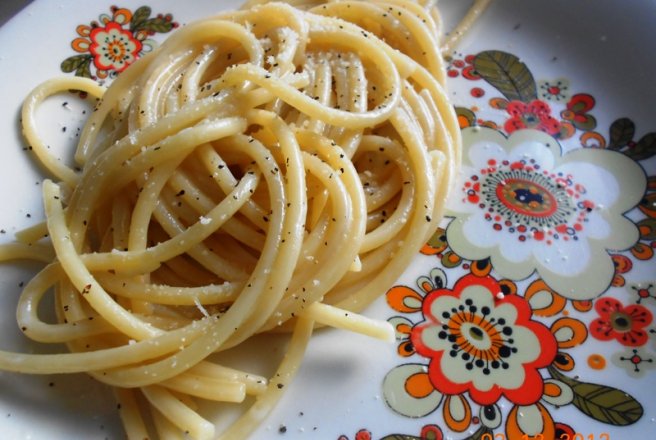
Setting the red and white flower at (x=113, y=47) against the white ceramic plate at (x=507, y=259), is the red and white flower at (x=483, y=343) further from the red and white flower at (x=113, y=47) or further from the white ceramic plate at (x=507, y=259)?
the red and white flower at (x=113, y=47)

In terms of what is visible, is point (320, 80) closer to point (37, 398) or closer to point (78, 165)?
point (78, 165)

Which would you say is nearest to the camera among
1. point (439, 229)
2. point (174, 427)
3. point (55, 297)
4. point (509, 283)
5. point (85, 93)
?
point (174, 427)

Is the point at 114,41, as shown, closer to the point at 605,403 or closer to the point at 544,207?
the point at 544,207

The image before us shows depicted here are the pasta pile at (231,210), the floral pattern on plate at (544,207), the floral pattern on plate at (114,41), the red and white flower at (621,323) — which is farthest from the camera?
the floral pattern on plate at (114,41)

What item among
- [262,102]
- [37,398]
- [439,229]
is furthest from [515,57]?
[37,398]

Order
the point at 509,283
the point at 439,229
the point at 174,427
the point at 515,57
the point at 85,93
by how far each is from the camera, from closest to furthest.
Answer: the point at 174,427 → the point at 509,283 → the point at 439,229 → the point at 85,93 → the point at 515,57

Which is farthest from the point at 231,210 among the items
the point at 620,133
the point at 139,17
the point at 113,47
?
the point at 620,133

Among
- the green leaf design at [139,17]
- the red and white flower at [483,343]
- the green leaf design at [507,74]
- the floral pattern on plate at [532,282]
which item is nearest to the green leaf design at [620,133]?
the floral pattern on plate at [532,282]

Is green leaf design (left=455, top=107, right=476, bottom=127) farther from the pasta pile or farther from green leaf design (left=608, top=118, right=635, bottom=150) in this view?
green leaf design (left=608, top=118, right=635, bottom=150)
